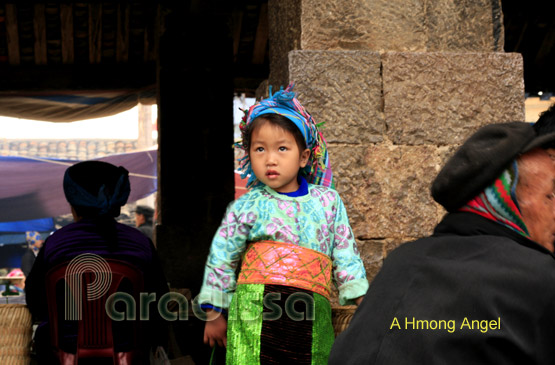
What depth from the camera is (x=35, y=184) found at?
10.8 m

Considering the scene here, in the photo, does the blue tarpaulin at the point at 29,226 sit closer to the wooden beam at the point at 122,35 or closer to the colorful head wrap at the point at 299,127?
the wooden beam at the point at 122,35

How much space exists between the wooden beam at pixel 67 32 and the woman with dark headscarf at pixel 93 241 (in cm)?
381

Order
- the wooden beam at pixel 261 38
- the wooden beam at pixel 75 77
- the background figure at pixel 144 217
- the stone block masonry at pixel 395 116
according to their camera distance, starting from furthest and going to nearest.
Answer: the background figure at pixel 144 217
the wooden beam at pixel 75 77
the wooden beam at pixel 261 38
the stone block masonry at pixel 395 116

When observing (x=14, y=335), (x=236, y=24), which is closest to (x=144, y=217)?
(x=236, y=24)

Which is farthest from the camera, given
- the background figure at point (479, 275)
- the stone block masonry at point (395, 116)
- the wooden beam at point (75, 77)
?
the wooden beam at point (75, 77)

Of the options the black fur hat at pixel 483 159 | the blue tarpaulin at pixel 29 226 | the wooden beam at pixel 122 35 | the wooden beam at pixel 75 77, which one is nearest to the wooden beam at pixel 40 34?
the wooden beam at pixel 75 77

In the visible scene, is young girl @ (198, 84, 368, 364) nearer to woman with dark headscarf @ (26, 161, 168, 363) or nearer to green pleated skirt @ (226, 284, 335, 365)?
green pleated skirt @ (226, 284, 335, 365)

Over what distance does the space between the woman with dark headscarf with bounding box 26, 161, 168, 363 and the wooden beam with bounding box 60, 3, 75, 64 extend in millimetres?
3814

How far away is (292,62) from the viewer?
2689mm

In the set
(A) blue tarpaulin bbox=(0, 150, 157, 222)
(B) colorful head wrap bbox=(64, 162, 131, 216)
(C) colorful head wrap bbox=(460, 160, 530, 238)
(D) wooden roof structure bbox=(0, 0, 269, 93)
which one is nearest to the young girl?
(B) colorful head wrap bbox=(64, 162, 131, 216)

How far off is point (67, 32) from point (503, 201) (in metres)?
5.65

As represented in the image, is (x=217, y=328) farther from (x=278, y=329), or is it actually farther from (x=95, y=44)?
(x=95, y=44)

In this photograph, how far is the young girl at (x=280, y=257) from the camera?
2.05m

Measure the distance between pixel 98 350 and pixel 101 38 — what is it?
4618 mm
